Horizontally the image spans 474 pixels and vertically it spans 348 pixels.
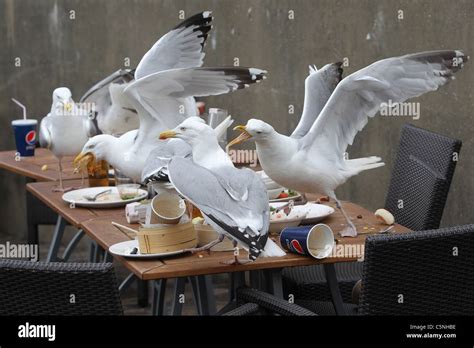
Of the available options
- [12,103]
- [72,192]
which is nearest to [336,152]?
[72,192]

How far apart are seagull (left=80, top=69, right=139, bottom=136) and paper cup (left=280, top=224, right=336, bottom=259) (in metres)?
2.13

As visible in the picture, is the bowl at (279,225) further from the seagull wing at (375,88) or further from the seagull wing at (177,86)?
the seagull wing at (177,86)

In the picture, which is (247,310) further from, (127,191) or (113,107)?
(113,107)

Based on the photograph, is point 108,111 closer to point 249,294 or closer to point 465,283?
point 249,294

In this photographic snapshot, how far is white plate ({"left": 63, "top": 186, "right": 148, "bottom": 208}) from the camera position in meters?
4.24

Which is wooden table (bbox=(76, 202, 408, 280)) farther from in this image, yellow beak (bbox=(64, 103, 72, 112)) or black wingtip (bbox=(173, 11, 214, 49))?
yellow beak (bbox=(64, 103, 72, 112))

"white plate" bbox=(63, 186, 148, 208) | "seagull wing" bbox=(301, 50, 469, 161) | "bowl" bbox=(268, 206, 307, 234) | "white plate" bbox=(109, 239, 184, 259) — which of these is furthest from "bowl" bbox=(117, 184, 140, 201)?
"seagull wing" bbox=(301, 50, 469, 161)

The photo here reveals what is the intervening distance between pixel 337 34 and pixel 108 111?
1391 millimetres

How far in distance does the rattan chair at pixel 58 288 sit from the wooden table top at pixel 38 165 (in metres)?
2.33

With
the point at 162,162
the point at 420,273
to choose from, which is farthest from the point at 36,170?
the point at 420,273

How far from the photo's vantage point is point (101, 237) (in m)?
3.74

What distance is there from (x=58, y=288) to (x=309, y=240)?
105 cm

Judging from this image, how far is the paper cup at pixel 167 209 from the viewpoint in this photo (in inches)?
137

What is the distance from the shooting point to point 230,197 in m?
3.25
